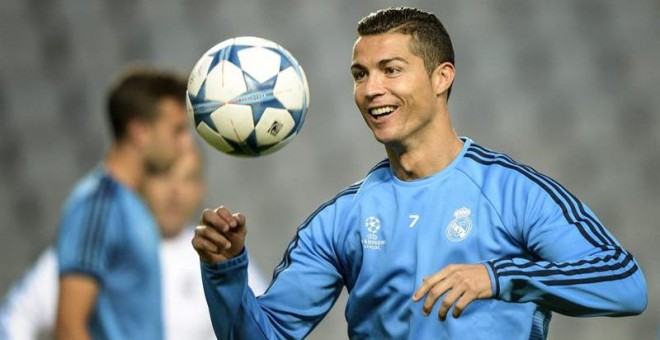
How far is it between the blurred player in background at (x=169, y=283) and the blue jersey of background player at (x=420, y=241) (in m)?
1.92

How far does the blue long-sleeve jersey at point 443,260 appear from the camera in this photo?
9.29 ft

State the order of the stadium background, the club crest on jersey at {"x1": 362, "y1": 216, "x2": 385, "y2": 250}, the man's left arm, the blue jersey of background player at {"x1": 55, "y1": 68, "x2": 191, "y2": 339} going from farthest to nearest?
the stadium background → the blue jersey of background player at {"x1": 55, "y1": 68, "x2": 191, "y2": 339} → the club crest on jersey at {"x1": 362, "y1": 216, "x2": 385, "y2": 250} → the man's left arm

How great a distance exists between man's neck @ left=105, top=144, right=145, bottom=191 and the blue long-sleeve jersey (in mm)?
1941

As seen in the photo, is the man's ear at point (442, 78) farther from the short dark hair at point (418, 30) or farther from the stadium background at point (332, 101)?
the stadium background at point (332, 101)

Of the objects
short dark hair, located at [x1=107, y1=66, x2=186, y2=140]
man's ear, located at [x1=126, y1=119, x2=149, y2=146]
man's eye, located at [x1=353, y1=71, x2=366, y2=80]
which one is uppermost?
→ short dark hair, located at [x1=107, y1=66, x2=186, y2=140]

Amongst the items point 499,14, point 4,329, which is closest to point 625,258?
point 4,329

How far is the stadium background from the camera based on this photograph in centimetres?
588

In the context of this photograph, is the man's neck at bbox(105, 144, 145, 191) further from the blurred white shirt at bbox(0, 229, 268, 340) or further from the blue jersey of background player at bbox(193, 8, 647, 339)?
the blue jersey of background player at bbox(193, 8, 647, 339)

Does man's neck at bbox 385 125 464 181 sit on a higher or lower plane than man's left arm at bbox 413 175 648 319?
higher

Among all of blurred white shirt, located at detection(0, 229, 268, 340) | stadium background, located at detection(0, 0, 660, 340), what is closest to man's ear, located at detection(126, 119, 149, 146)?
blurred white shirt, located at detection(0, 229, 268, 340)

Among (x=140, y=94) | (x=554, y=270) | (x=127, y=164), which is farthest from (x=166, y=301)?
(x=554, y=270)

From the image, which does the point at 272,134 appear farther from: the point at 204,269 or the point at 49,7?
A: the point at 49,7

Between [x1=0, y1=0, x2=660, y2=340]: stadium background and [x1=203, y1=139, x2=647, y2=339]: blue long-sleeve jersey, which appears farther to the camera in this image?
[x1=0, y1=0, x2=660, y2=340]: stadium background

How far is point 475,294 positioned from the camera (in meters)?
2.64
